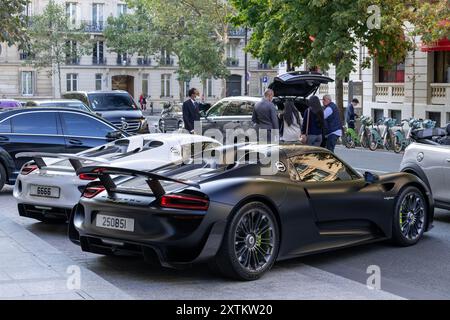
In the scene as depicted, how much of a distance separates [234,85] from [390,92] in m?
47.7

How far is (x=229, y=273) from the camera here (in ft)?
25.3

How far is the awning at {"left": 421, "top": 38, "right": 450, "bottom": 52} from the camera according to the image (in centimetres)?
3199

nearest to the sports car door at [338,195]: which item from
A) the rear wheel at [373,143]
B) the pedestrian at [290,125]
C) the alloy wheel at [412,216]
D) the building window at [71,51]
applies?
the alloy wheel at [412,216]

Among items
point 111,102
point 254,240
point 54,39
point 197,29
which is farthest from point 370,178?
point 54,39

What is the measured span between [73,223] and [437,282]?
3.70 m

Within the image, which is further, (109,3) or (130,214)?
(109,3)

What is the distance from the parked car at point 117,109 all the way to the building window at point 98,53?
52.1 meters

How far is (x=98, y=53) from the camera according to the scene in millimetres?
81688

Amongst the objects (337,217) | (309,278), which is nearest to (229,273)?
(309,278)

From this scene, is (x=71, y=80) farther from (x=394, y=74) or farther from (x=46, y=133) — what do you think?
(x=46, y=133)

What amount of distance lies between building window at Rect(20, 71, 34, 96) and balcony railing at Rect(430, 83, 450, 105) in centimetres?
4958

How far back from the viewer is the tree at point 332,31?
28.6m
